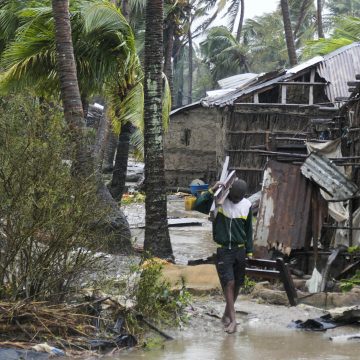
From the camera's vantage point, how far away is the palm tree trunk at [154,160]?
12.1 meters

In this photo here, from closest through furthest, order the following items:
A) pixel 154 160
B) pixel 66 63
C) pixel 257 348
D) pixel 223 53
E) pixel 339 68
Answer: pixel 257 348
pixel 154 160
pixel 66 63
pixel 339 68
pixel 223 53

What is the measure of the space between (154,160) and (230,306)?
4.41 m

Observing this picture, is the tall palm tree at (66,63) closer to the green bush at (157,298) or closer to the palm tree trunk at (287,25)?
the green bush at (157,298)

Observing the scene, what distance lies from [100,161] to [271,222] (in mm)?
3326

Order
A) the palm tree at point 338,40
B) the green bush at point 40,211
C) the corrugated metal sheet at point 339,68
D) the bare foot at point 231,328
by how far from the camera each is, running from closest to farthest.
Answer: the green bush at point 40,211
the bare foot at point 231,328
the corrugated metal sheet at point 339,68
the palm tree at point 338,40

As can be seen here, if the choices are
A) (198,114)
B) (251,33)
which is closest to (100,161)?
(198,114)

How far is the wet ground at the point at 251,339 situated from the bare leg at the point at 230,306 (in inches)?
3.4

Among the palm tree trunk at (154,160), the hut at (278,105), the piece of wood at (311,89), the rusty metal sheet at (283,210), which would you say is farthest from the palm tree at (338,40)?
the rusty metal sheet at (283,210)

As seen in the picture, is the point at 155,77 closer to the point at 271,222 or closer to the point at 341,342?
the point at 271,222

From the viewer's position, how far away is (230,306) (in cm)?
816

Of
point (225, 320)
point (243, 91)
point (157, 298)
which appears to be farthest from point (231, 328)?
point (243, 91)

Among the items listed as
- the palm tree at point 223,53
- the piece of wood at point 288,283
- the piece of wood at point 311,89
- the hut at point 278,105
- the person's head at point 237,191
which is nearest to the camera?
the person's head at point 237,191

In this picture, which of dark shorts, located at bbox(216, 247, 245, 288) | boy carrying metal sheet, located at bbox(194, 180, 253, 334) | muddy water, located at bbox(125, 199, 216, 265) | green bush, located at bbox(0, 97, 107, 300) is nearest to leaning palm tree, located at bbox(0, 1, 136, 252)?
muddy water, located at bbox(125, 199, 216, 265)

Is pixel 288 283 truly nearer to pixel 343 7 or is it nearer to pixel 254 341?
pixel 254 341
